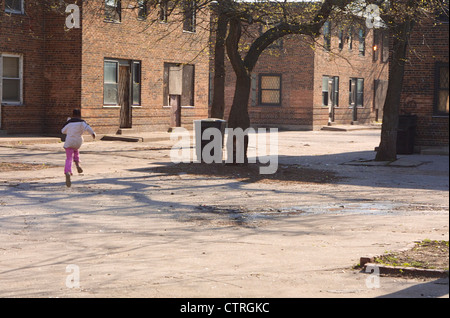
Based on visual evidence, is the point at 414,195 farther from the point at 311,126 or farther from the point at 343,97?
the point at 343,97

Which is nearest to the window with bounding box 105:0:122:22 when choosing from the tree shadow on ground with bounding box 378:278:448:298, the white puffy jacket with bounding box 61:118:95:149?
the white puffy jacket with bounding box 61:118:95:149

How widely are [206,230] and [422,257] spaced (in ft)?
11.4

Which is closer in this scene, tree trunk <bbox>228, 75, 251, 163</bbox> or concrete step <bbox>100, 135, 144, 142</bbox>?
tree trunk <bbox>228, 75, 251, 163</bbox>

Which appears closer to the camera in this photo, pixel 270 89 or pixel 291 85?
pixel 291 85

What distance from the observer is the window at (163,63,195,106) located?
33281 mm

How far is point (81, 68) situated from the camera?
27812 millimetres

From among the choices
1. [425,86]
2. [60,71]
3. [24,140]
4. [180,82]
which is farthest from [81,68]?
[425,86]

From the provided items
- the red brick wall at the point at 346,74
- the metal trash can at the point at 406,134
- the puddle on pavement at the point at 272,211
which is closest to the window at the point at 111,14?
the metal trash can at the point at 406,134

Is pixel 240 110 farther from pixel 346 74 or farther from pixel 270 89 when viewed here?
pixel 346 74

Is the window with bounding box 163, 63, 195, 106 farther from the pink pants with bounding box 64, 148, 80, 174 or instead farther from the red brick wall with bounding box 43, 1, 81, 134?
the pink pants with bounding box 64, 148, 80, 174

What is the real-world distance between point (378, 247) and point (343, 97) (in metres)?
39.0

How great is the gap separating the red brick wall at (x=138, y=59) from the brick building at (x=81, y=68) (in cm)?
4

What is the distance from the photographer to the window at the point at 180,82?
3328 cm

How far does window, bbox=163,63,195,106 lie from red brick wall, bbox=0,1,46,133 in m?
6.65
